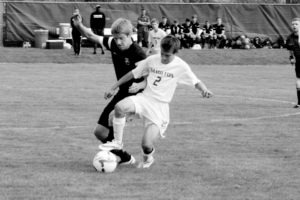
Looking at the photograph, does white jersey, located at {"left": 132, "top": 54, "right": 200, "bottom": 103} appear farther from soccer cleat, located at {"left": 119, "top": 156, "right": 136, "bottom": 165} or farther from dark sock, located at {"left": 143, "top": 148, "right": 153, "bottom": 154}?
soccer cleat, located at {"left": 119, "top": 156, "right": 136, "bottom": 165}

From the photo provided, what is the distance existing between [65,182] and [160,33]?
2141 centimetres

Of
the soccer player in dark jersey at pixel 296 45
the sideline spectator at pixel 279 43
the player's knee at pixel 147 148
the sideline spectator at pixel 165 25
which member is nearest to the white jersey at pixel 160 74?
the player's knee at pixel 147 148

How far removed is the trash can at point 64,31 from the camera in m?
41.2

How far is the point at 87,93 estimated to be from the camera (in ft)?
73.0

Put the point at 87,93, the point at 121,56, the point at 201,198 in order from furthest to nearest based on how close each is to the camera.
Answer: the point at 87,93, the point at 121,56, the point at 201,198

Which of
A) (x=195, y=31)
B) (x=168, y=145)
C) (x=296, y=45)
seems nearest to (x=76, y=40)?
(x=195, y=31)

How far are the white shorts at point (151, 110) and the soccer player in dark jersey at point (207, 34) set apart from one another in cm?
3279

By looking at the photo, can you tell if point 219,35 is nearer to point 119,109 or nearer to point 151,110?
point 151,110

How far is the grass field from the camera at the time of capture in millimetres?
9086

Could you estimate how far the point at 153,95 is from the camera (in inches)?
406

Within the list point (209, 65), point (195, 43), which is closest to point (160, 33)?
point (209, 65)

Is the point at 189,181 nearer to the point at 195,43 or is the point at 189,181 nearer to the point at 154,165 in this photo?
the point at 154,165

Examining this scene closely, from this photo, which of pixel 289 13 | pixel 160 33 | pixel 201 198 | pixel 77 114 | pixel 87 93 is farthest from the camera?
pixel 289 13

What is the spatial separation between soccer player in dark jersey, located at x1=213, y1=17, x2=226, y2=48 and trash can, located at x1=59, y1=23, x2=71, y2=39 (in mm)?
7959
